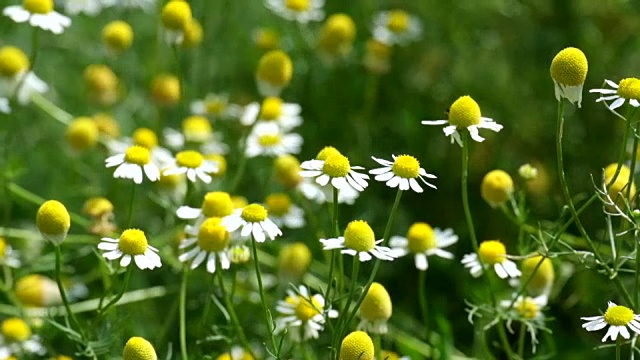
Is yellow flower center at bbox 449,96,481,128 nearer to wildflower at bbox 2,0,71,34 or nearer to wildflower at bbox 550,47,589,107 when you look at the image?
wildflower at bbox 550,47,589,107

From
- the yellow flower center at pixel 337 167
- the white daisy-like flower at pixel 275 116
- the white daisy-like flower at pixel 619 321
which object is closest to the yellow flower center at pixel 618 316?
the white daisy-like flower at pixel 619 321

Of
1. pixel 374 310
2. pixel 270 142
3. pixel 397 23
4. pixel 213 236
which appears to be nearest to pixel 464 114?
pixel 374 310

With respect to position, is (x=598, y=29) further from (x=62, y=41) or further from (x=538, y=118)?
(x=62, y=41)

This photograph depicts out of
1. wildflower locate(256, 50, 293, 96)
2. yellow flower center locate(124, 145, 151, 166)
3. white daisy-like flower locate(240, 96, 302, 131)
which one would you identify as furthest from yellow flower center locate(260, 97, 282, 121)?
yellow flower center locate(124, 145, 151, 166)

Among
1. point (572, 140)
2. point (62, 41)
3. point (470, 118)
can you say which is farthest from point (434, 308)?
point (62, 41)

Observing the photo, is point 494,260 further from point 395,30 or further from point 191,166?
point 395,30

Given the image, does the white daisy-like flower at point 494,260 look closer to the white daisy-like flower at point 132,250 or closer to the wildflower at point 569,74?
the wildflower at point 569,74

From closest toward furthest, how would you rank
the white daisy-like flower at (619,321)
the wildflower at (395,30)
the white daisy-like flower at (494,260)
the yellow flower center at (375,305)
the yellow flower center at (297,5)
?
the white daisy-like flower at (619,321) → the yellow flower center at (375,305) → the white daisy-like flower at (494,260) → the yellow flower center at (297,5) → the wildflower at (395,30)
